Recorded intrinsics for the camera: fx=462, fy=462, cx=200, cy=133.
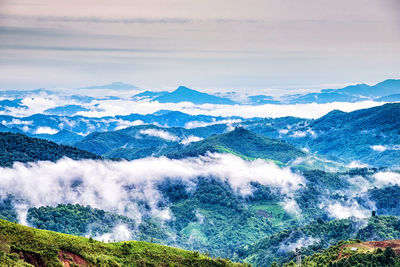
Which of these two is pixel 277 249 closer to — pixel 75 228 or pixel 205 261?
pixel 75 228

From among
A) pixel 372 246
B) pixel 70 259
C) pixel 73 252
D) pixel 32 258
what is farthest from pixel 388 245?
pixel 32 258

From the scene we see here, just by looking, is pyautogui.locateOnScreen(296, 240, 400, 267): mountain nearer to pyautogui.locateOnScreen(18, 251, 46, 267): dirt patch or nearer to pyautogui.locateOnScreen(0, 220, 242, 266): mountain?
pyautogui.locateOnScreen(0, 220, 242, 266): mountain

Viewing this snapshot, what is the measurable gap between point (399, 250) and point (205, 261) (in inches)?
1651

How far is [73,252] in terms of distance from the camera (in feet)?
242

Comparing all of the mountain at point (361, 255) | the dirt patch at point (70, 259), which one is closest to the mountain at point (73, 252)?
the dirt patch at point (70, 259)

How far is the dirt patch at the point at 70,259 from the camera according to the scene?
7000 cm

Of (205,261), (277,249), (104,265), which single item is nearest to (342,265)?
(205,261)

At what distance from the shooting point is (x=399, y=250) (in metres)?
98.8

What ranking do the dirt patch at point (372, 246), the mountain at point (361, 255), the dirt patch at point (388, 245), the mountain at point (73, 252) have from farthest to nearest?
the dirt patch at point (372, 246), the dirt patch at point (388, 245), the mountain at point (361, 255), the mountain at point (73, 252)

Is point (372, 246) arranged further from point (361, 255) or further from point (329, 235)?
point (329, 235)

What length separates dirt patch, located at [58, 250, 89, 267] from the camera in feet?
230

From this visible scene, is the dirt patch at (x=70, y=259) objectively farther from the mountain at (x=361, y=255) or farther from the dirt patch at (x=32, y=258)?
the mountain at (x=361, y=255)

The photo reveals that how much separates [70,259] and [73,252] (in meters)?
2.43

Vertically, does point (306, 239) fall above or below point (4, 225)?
below
